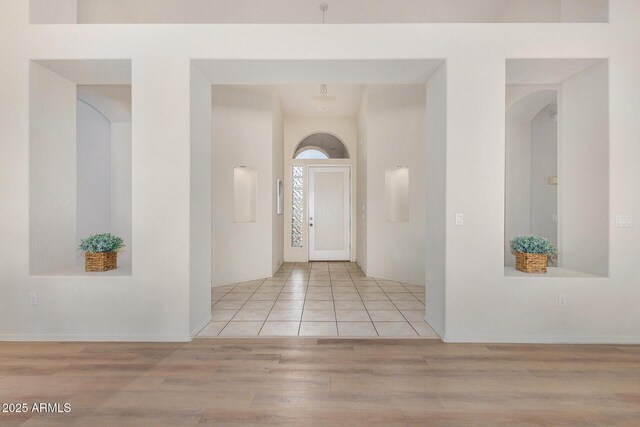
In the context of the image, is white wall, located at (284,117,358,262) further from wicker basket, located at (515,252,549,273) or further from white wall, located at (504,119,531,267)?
wicker basket, located at (515,252,549,273)

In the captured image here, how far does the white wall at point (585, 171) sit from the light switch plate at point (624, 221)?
0.09 meters

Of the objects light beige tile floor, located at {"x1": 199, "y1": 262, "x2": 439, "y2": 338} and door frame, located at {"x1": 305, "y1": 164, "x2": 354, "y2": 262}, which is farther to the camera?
door frame, located at {"x1": 305, "y1": 164, "x2": 354, "y2": 262}

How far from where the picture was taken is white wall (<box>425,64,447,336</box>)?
131 inches

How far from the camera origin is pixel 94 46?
10.7 feet

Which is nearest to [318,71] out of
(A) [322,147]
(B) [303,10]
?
(B) [303,10]

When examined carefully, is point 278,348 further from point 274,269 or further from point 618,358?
point 274,269

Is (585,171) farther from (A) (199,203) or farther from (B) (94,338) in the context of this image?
(B) (94,338)

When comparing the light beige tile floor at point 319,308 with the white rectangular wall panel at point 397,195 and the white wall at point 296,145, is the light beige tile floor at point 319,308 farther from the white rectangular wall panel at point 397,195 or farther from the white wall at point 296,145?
the white wall at point 296,145

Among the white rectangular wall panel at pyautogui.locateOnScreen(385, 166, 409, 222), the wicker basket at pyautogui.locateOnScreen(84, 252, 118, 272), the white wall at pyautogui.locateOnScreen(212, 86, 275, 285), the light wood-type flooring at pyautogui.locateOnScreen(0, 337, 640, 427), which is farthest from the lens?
the white rectangular wall panel at pyautogui.locateOnScreen(385, 166, 409, 222)

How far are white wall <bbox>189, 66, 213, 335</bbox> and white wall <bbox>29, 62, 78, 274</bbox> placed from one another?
146 cm

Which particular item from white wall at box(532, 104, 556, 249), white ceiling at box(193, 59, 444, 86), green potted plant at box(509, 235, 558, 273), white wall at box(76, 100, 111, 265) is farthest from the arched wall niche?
white wall at box(76, 100, 111, 265)

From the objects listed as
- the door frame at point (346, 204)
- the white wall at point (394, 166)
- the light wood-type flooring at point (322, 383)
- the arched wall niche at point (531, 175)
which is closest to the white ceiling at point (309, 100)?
the white wall at point (394, 166)

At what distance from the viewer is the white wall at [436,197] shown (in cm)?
333

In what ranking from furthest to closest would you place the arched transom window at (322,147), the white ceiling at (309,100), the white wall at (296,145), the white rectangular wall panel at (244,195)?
the arched transom window at (322,147)
the white wall at (296,145)
the white ceiling at (309,100)
the white rectangular wall panel at (244,195)
